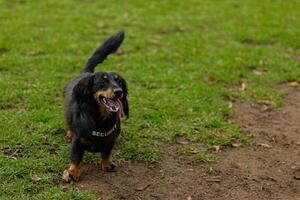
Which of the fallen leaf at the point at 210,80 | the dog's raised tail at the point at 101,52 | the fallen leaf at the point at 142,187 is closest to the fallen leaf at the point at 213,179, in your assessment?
the fallen leaf at the point at 142,187

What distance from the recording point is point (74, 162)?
4.54 m

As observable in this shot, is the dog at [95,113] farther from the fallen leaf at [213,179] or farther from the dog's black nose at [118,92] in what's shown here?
the fallen leaf at [213,179]

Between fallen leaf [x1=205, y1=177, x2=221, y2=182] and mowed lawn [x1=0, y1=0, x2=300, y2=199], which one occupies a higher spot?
mowed lawn [x1=0, y1=0, x2=300, y2=199]

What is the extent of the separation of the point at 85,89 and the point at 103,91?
0.18m

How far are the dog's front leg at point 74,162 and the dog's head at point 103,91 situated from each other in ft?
1.27

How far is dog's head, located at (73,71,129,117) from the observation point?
4221mm

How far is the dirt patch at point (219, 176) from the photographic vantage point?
4578mm

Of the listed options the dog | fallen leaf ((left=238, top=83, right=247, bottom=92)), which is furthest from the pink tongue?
fallen leaf ((left=238, top=83, right=247, bottom=92))

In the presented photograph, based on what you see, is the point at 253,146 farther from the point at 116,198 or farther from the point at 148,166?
the point at 116,198

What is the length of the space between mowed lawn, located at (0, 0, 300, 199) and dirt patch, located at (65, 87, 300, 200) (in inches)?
6.5

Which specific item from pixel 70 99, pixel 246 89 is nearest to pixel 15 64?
pixel 70 99

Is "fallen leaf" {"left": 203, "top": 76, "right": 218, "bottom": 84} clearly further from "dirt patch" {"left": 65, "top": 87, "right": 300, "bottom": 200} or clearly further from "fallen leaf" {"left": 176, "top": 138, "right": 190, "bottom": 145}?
"fallen leaf" {"left": 176, "top": 138, "right": 190, "bottom": 145}

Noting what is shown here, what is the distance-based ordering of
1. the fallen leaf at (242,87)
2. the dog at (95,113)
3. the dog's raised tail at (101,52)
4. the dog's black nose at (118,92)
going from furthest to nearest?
the fallen leaf at (242,87) < the dog's raised tail at (101,52) < the dog at (95,113) < the dog's black nose at (118,92)

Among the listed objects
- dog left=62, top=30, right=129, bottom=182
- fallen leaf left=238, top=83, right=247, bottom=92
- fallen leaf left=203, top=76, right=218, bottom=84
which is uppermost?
dog left=62, top=30, right=129, bottom=182
